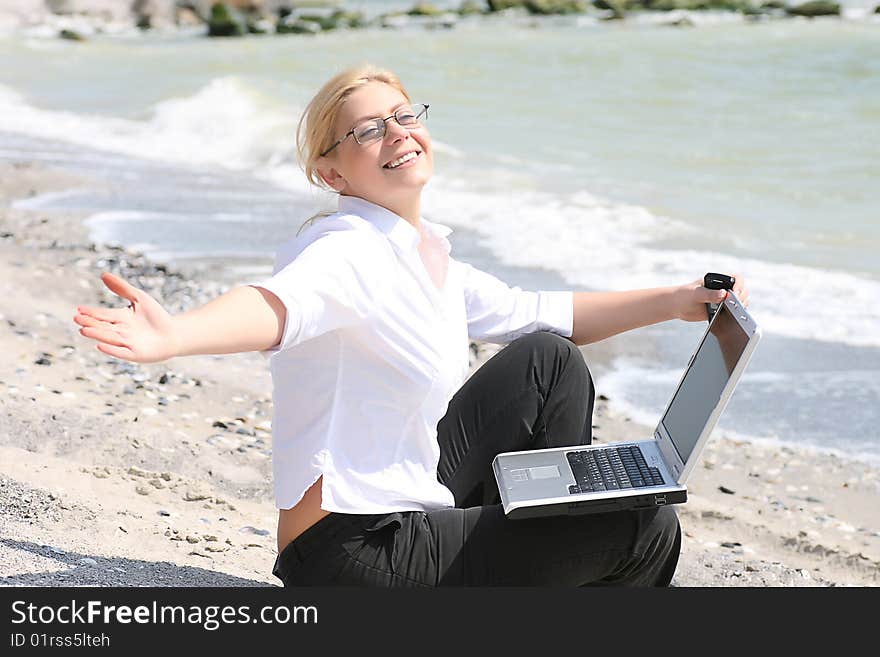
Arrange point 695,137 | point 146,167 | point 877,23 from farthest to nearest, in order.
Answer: point 877,23
point 695,137
point 146,167

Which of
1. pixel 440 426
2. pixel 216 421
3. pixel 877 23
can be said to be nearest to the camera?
pixel 440 426

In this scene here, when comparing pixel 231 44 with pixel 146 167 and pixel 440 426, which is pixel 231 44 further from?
pixel 440 426

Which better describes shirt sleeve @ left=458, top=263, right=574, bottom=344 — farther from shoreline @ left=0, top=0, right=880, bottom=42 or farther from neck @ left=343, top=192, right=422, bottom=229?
shoreline @ left=0, top=0, right=880, bottom=42

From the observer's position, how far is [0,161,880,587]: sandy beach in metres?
3.27

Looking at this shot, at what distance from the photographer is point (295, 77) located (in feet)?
90.7

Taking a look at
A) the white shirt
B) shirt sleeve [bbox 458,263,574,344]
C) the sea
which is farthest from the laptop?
the sea

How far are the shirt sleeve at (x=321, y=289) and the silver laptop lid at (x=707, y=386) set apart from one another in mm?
831

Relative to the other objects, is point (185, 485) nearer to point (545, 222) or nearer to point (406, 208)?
point (406, 208)

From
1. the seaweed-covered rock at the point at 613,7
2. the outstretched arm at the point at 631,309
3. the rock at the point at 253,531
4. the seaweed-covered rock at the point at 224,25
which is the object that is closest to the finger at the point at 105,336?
the outstretched arm at the point at 631,309

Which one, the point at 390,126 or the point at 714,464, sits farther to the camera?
the point at 714,464

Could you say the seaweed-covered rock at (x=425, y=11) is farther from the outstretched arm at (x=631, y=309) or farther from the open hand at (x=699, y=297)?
the open hand at (x=699, y=297)

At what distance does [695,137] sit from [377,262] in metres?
15.8

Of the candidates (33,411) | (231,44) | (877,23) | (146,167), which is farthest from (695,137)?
(231,44)

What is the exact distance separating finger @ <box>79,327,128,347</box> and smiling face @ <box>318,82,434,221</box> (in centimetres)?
86
